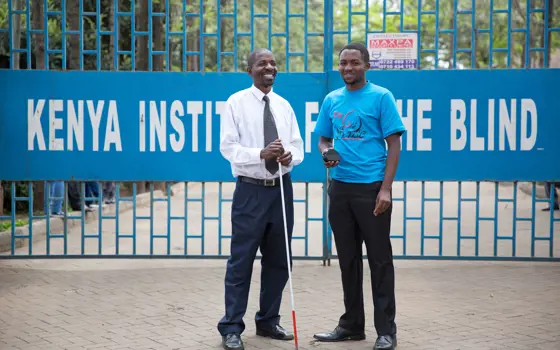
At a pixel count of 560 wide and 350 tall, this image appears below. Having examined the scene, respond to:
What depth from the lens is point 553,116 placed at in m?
8.51

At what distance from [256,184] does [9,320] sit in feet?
7.42

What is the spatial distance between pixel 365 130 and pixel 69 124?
4077 mm

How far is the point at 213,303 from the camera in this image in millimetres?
7125

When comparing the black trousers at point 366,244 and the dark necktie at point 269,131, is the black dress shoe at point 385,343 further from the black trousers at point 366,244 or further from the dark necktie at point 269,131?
the dark necktie at point 269,131

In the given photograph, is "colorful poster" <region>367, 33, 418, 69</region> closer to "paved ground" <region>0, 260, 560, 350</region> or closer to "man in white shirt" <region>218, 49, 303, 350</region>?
"paved ground" <region>0, 260, 560, 350</region>

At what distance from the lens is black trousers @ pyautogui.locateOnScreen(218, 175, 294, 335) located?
5707 mm

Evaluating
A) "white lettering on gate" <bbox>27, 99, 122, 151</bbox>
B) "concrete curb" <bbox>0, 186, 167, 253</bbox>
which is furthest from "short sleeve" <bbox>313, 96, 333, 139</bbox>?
"concrete curb" <bbox>0, 186, 167, 253</bbox>

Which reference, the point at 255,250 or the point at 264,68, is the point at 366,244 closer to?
the point at 255,250

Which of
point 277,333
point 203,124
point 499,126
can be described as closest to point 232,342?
point 277,333

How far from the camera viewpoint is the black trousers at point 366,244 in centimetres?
558

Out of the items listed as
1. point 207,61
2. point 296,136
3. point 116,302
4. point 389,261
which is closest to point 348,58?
point 296,136

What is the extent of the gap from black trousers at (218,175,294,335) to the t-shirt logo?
55cm

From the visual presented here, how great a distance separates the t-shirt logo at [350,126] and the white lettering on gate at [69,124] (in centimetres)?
359

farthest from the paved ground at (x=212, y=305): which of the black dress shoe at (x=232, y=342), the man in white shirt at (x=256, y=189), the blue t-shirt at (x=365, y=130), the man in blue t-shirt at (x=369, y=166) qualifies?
the blue t-shirt at (x=365, y=130)
